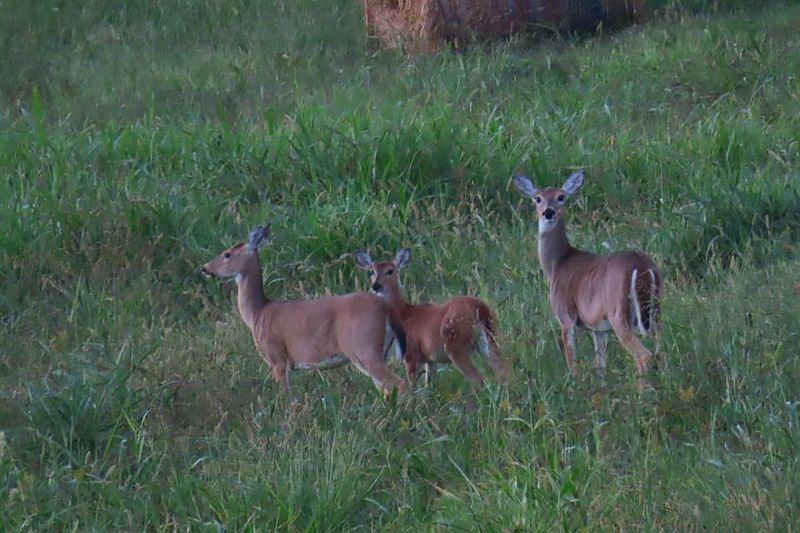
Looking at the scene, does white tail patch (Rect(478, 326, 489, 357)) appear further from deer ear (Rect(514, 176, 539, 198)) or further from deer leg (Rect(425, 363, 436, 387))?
deer ear (Rect(514, 176, 539, 198))

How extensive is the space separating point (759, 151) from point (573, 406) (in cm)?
445

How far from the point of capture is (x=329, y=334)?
6.88 m

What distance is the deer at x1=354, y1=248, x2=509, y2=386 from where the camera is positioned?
664cm

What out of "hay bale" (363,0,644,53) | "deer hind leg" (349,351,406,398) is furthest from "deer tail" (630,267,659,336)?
"hay bale" (363,0,644,53)

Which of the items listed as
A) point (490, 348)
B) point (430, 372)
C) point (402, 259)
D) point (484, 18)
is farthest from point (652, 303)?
point (484, 18)

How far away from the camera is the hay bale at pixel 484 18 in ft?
41.2

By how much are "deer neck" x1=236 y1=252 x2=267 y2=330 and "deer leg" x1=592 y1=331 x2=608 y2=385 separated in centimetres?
167

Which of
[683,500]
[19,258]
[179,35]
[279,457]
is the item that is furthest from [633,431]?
[179,35]

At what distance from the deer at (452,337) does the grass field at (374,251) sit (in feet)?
0.35

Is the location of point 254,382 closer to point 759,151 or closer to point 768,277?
point 768,277

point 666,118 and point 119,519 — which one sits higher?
point 119,519

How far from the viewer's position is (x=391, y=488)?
544 centimetres

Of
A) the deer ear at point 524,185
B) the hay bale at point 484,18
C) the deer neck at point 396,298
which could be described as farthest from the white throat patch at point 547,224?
the hay bale at point 484,18

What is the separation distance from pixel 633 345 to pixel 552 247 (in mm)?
1245
